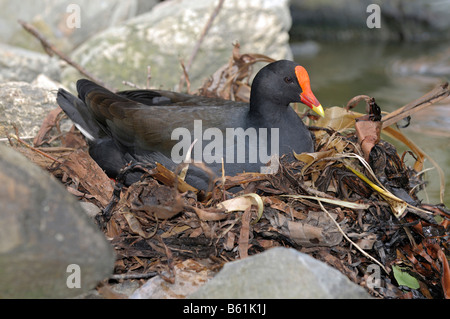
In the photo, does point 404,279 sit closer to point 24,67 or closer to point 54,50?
point 54,50

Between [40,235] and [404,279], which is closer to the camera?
[40,235]

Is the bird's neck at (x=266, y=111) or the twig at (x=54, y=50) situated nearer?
the bird's neck at (x=266, y=111)

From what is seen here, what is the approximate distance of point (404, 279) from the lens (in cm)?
250

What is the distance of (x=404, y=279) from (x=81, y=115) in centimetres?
210

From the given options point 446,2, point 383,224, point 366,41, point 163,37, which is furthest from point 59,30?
point 446,2

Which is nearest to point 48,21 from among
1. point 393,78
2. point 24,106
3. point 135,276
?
point 24,106

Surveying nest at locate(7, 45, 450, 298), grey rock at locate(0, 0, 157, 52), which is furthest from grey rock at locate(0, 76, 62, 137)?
grey rock at locate(0, 0, 157, 52)

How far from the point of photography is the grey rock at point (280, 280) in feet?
6.34

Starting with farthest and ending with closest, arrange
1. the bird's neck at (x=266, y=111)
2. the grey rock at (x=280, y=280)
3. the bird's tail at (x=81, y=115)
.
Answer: the bird's tail at (x=81, y=115), the bird's neck at (x=266, y=111), the grey rock at (x=280, y=280)

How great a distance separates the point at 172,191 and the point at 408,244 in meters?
1.20

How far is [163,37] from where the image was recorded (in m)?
5.22

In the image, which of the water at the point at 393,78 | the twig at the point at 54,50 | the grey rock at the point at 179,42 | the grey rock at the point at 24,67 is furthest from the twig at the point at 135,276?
the grey rock at the point at 24,67

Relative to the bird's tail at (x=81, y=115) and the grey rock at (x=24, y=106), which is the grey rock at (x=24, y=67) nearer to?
the grey rock at (x=24, y=106)

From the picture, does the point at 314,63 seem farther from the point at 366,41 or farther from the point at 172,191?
the point at 172,191
